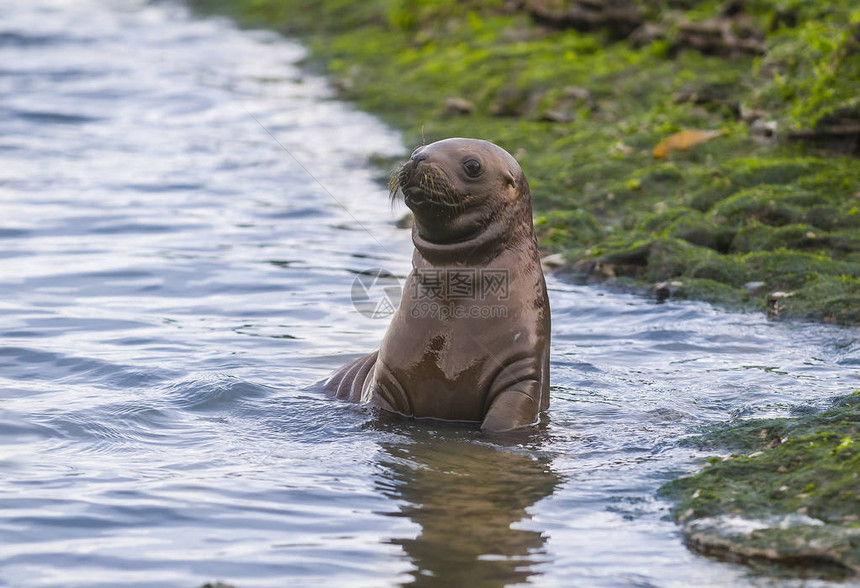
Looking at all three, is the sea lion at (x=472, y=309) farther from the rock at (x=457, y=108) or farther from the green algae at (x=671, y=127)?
the rock at (x=457, y=108)

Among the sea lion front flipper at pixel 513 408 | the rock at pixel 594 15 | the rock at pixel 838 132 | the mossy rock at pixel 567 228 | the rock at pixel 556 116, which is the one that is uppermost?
the rock at pixel 594 15

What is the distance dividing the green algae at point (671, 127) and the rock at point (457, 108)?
23mm

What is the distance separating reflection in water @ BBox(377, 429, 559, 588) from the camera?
5.17 metres

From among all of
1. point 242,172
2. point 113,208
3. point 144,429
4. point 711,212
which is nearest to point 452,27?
point 242,172

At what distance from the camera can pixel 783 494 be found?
5.54 m

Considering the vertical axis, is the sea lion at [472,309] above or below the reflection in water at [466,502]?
above

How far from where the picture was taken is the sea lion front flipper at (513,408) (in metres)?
6.84

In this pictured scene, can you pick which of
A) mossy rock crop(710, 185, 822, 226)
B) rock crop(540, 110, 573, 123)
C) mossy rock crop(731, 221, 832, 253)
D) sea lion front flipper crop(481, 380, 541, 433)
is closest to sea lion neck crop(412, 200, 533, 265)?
sea lion front flipper crop(481, 380, 541, 433)

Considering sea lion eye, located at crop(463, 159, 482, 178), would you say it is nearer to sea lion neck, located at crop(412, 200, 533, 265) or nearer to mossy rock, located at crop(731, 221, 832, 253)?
sea lion neck, located at crop(412, 200, 533, 265)

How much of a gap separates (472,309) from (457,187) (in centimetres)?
73

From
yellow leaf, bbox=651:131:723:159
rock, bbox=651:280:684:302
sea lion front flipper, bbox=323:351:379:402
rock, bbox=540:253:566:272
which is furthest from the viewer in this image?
yellow leaf, bbox=651:131:723:159

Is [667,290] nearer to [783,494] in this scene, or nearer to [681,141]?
[681,141]

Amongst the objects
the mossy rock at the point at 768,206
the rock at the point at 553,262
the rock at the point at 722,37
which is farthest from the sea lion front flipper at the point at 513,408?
the rock at the point at 722,37

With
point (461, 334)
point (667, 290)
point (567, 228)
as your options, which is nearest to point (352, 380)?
point (461, 334)
